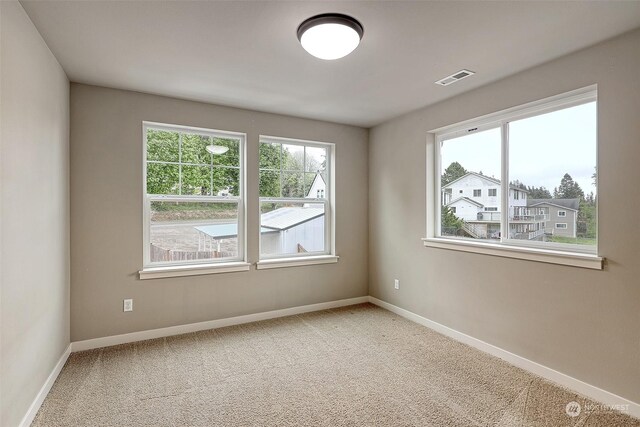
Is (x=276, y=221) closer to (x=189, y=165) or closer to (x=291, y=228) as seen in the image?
(x=291, y=228)

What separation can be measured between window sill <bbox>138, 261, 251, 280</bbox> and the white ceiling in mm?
1768

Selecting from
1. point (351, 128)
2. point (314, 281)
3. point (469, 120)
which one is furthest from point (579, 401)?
point (351, 128)

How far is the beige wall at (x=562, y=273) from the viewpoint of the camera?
218cm

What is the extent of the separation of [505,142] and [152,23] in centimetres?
296

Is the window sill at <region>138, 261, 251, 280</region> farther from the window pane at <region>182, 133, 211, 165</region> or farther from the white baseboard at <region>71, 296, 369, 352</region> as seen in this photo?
the window pane at <region>182, 133, 211, 165</region>

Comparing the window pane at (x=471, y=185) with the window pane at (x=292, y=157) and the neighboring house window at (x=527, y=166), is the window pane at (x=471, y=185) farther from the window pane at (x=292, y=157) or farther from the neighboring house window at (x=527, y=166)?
the window pane at (x=292, y=157)

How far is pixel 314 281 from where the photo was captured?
4.32 meters

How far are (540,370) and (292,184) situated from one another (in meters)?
3.11

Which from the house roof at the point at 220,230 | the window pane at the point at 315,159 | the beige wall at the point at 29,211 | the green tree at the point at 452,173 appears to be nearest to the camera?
the beige wall at the point at 29,211

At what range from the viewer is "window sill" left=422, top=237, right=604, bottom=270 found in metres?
2.37

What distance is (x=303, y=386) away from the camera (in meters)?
2.49

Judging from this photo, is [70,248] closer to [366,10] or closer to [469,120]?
[366,10]

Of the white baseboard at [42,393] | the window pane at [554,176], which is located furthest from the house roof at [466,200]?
the white baseboard at [42,393]

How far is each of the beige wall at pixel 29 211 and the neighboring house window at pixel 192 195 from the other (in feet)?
2.63
